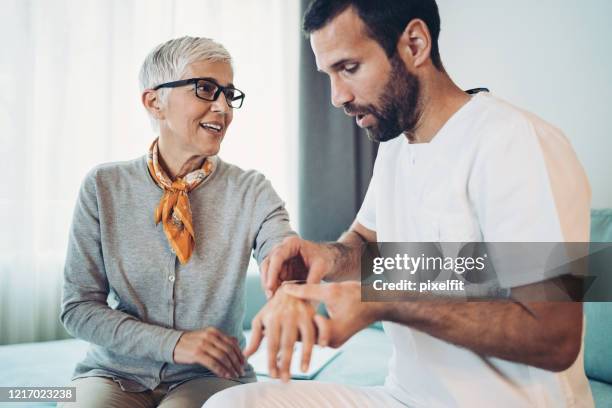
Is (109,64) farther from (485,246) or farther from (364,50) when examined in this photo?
(485,246)

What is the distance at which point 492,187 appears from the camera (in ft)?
2.28

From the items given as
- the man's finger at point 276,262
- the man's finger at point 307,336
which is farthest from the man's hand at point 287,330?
the man's finger at point 276,262

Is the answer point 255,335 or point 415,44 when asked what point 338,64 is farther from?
point 255,335

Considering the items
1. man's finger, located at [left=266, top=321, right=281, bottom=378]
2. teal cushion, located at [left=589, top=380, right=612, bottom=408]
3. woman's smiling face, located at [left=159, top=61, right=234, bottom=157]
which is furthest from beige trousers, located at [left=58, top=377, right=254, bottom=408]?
teal cushion, located at [left=589, top=380, right=612, bottom=408]

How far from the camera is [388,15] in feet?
2.77

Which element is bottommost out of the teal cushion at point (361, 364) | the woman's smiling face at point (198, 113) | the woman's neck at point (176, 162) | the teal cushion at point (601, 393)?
the teal cushion at point (361, 364)

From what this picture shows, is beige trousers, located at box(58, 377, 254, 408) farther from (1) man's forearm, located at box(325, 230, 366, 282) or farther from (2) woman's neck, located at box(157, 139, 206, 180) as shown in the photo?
(2) woman's neck, located at box(157, 139, 206, 180)

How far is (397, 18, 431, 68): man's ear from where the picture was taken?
2.79 feet

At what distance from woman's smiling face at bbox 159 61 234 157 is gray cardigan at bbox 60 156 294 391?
0.10m

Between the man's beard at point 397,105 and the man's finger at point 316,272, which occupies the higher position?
the man's beard at point 397,105

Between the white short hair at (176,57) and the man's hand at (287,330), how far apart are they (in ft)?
2.05

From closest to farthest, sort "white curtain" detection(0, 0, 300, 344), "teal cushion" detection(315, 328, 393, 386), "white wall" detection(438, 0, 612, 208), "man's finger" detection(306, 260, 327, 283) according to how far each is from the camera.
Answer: "man's finger" detection(306, 260, 327, 283), "white wall" detection(438, 0, 612, 208), "teal cushion" detection(315, 328, 393, 386), "white curtain" detection(0, 0, 300, 344)

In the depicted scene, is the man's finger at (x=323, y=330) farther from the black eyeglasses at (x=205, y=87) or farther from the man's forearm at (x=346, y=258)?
the black eyeglasses at (x=205, y=87)

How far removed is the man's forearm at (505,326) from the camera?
61cm
